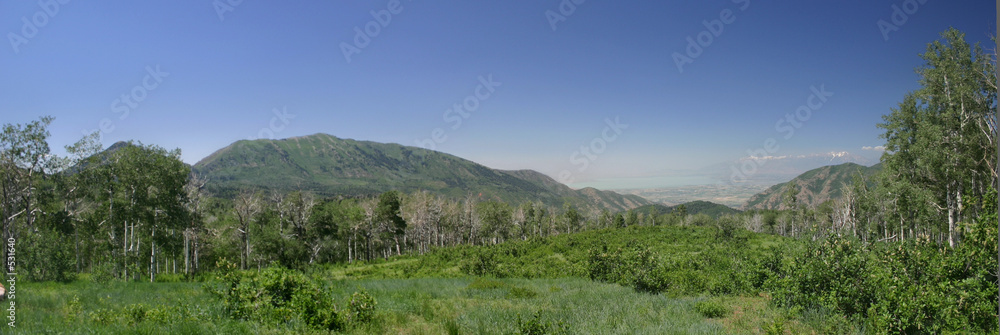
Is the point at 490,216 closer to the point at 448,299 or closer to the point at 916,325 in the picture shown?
the point at 448,299

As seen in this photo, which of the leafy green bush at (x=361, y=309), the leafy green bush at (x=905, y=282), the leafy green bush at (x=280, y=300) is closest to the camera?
the leafy green bush at (x=905, y=282)

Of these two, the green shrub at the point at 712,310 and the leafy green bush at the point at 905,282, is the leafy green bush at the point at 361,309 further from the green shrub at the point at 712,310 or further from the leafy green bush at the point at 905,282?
the leafy green bush at the point at 905,282

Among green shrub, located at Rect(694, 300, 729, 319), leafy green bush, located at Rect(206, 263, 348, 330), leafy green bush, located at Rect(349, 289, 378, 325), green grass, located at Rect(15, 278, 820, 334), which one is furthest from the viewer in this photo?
green shrub, located at Rect(694, 300, 729, 319)

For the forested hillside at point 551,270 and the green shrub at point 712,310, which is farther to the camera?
the green shrub at point 712,310

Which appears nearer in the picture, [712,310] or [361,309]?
[361,309]

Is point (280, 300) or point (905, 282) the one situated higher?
point (280, 300)

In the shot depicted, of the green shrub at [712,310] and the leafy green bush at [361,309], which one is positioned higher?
the leafy green bush at [361,309]

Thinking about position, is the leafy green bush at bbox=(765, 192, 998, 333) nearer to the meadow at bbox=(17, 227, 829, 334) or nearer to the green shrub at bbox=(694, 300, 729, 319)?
the meadow at bbox=(17, 227, 829, 334)

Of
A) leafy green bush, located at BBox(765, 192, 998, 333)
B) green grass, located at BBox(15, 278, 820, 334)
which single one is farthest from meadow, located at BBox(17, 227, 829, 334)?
leafy green bush, located at BBox(765, 192, 998, 333)

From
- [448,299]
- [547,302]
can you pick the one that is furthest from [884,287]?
[448,299]

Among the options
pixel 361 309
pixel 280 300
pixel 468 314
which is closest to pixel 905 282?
pixel 468 314

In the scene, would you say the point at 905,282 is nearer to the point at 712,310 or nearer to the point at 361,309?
the point at 712,310

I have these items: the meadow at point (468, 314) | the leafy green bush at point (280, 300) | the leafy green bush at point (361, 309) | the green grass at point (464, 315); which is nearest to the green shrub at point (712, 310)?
the meadow at point (468, 314)

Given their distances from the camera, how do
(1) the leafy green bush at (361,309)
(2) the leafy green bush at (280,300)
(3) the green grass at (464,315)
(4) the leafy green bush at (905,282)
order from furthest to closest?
(1) the leafy green bush at (361,309), (2) the leafy green bush at (280,300), (3) the green grass at (464,315), (4) the leafy green bush at (905,282)
